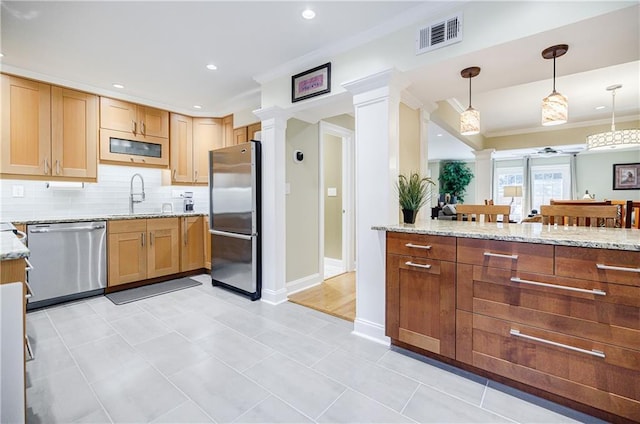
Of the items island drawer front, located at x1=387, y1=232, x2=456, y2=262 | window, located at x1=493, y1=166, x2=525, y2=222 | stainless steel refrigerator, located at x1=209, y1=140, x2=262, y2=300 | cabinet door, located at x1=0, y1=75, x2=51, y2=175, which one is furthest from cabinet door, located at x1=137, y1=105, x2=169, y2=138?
window, located at x1=493, y1=166, x2=525, y2=222

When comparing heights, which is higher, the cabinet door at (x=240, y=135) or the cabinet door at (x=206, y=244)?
the cabinet door at (x=240, y=135)

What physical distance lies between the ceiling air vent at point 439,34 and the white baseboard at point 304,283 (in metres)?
2.62

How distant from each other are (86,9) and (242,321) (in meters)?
2.69

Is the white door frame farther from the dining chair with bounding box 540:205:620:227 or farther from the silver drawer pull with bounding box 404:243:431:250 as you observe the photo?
the dining chair with bounding box 540:205:620:227

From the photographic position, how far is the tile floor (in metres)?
1.50

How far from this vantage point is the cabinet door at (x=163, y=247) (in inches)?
146

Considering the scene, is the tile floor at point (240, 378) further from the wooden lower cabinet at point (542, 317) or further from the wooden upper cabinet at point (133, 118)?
the wooden upper cabinet at point (133, 118)

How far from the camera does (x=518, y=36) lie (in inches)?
67.9

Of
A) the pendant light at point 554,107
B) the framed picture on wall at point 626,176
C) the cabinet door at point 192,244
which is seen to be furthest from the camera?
the framed picture on wall at point 626,176

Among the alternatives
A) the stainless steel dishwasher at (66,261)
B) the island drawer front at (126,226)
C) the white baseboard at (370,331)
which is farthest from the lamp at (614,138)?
the stainless steel dishwasher at (66,261)

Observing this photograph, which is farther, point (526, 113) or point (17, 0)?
point (526, 113)

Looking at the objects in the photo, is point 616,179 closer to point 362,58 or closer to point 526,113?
point 526,113

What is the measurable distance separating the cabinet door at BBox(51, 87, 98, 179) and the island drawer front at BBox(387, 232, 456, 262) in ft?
11.9

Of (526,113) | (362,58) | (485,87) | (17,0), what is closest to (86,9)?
(17,0)
